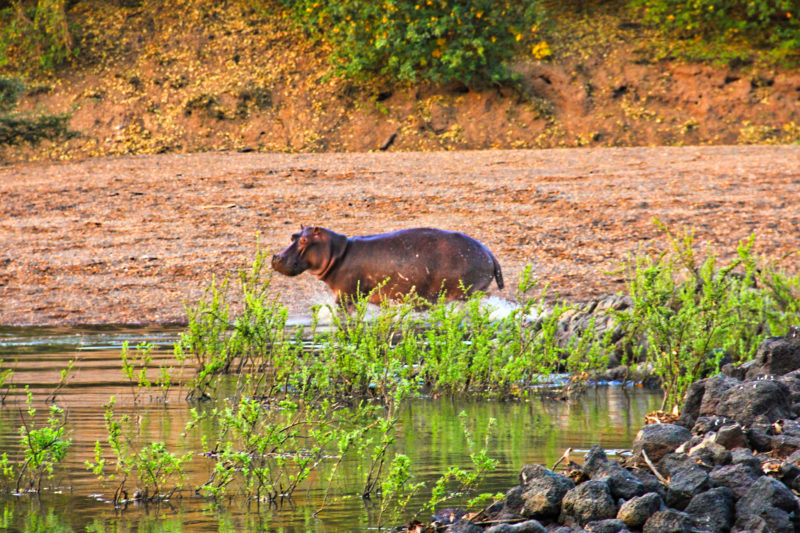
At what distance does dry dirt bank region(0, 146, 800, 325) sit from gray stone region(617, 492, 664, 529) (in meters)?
7.83

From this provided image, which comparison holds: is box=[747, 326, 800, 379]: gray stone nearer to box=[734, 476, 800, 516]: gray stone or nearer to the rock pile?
the rock pile

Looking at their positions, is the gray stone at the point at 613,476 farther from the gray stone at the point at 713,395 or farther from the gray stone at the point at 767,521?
the gray stone at the point at 713,395

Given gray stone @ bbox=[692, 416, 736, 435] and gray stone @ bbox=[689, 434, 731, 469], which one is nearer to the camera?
gray stone @ bbox=[689, 434, 731, 469]

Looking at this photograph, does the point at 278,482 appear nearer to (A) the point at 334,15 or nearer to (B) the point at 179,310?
(B) the point at 179,310

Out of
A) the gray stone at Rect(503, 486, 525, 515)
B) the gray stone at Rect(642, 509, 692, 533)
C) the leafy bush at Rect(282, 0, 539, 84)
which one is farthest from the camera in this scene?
the leafy bush at Rect(282, 0, 539, 84)

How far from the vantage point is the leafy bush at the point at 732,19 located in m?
24.4

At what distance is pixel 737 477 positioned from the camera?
3.80 m

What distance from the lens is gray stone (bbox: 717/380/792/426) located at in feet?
15.4

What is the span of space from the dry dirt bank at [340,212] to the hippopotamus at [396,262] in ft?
3.94

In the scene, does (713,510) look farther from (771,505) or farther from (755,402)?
(755,402)

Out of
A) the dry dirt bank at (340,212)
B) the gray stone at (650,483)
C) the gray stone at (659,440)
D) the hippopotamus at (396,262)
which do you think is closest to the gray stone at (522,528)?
the gray stone at (650,483)

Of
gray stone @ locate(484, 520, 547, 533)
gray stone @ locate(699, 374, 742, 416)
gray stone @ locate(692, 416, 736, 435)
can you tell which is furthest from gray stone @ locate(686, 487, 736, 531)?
gray stone @ locate(699, 374, 742, 416)

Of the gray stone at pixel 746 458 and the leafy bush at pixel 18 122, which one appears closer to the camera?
the gray stone at pixel 746 458

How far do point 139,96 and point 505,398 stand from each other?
1853 centimetres
